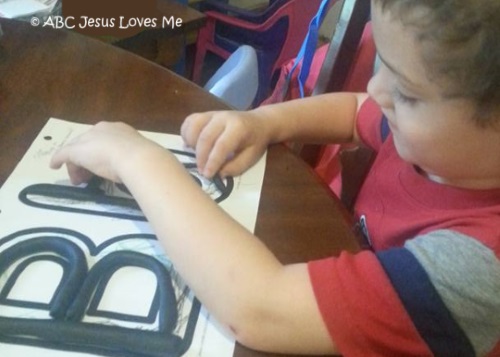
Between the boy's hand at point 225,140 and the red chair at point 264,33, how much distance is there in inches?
44.6

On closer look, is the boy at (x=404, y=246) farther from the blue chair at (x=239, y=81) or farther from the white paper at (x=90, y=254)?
the blue chair at (x=239, y=81)

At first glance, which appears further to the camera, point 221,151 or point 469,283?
point 221,151

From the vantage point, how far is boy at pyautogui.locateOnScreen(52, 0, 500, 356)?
47cm

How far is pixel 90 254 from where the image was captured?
1.78 ft

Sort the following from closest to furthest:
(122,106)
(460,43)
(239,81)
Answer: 1. (460,43)
2. (122,106)
3. (239,81)

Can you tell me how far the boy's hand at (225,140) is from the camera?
67cm

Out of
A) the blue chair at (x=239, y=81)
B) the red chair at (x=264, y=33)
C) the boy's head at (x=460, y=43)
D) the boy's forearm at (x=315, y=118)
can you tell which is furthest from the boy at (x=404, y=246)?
the red chair at (x=264, y=33)

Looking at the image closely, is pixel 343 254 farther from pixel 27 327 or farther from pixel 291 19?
pixel 291 19

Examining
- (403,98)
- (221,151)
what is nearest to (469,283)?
(403,98)

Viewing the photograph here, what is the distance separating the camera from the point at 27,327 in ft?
1.52

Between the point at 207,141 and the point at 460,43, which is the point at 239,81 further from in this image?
the point at 460,43

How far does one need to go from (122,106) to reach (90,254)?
0.27m

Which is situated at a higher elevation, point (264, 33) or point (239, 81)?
point (239, 81)

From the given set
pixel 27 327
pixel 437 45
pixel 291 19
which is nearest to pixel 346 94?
pixel 437 45
